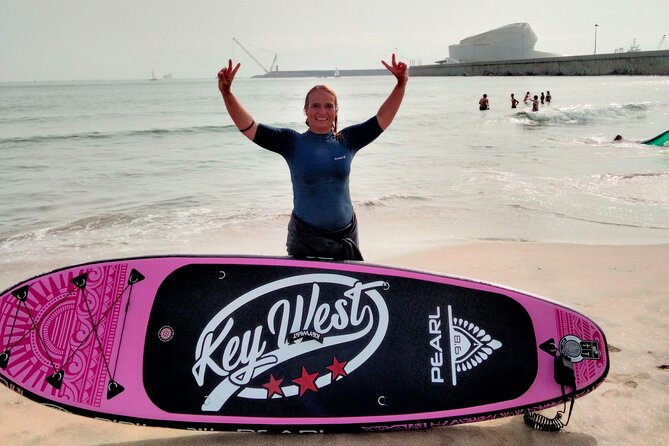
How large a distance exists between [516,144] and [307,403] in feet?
51.1

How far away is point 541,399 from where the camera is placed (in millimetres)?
2682

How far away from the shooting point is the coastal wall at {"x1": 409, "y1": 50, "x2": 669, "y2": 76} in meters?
74.8

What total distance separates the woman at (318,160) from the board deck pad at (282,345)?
0.56 feet

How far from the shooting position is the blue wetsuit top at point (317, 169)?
9.20 feet

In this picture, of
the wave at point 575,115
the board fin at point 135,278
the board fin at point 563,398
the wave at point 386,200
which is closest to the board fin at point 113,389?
the board fin at point 135,278

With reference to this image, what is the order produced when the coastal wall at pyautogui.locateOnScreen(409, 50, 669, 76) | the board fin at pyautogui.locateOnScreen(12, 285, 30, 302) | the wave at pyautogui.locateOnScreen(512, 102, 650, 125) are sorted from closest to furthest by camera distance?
the board fin at pyautogui.locateOnScreen(12, 285, 30, 302)
the wave at pyautogui.locateOnScreen(512, 102, 650, 125)
the coastal wall at pyautogui.locateOnScreen(409, 50, 669, 76)

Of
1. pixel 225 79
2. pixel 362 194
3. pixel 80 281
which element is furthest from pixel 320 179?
pixel 362 194

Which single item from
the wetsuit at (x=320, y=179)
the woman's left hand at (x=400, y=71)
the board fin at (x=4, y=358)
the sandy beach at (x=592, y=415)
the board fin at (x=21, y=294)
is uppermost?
the woman's left hand at (x=400, y=71)

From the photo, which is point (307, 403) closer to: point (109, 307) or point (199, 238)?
point (109, 307)

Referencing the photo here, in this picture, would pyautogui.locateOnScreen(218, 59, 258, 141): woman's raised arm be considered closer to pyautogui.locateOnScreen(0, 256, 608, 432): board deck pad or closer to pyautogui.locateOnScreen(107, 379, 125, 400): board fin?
pyautogui.locateOnScreen(0, 256, 608, 432): board deck pad

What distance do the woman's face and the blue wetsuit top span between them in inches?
2.1

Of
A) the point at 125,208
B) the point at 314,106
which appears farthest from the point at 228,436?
the point at 125,208

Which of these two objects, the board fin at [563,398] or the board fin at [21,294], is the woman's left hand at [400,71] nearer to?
the board fin at [563,398]

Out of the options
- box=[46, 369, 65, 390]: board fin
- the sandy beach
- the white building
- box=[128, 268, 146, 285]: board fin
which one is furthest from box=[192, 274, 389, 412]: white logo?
the white building
